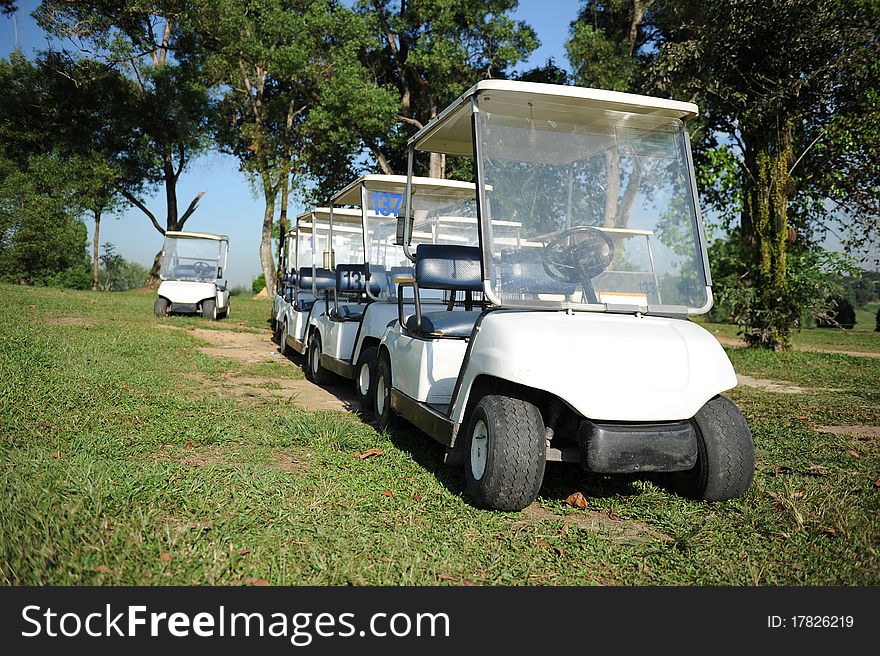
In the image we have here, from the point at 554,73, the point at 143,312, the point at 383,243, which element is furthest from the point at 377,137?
the point at 383,243

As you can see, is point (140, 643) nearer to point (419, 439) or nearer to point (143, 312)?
point (419, 439)

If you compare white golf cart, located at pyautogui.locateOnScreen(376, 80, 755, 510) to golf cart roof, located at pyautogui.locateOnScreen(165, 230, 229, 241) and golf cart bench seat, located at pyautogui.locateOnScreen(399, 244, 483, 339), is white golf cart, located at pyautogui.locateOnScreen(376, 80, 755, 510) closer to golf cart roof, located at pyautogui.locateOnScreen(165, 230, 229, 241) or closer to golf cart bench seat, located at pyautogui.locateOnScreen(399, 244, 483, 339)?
golf cart bench seat, located at pyautogui.locateOnScreen(399, 244, 483, 339)

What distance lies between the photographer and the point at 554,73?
19.9 meters

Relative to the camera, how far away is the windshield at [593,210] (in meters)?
3.74

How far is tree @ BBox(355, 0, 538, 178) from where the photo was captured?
1723 centimetres

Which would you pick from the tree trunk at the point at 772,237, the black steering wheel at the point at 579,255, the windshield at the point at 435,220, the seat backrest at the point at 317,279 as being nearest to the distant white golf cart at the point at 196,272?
the seat backrest at the point at 317,279

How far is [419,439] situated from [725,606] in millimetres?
2664

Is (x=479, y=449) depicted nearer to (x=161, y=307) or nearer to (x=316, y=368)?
(x=316, y=368)

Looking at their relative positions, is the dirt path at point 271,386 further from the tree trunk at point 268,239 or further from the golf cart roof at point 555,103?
the tree trunk at point 268,239

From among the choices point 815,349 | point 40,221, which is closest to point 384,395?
point 815,349

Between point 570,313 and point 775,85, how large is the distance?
893cm

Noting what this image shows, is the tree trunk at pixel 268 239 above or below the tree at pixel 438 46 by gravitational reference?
below

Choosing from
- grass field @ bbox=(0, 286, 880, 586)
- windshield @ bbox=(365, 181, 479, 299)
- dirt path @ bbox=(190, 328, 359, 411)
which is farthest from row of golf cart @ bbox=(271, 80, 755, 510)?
dirt path @ bbox=(190, 328, 359, 411)

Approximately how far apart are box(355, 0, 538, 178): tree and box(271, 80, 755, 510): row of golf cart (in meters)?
12.9
